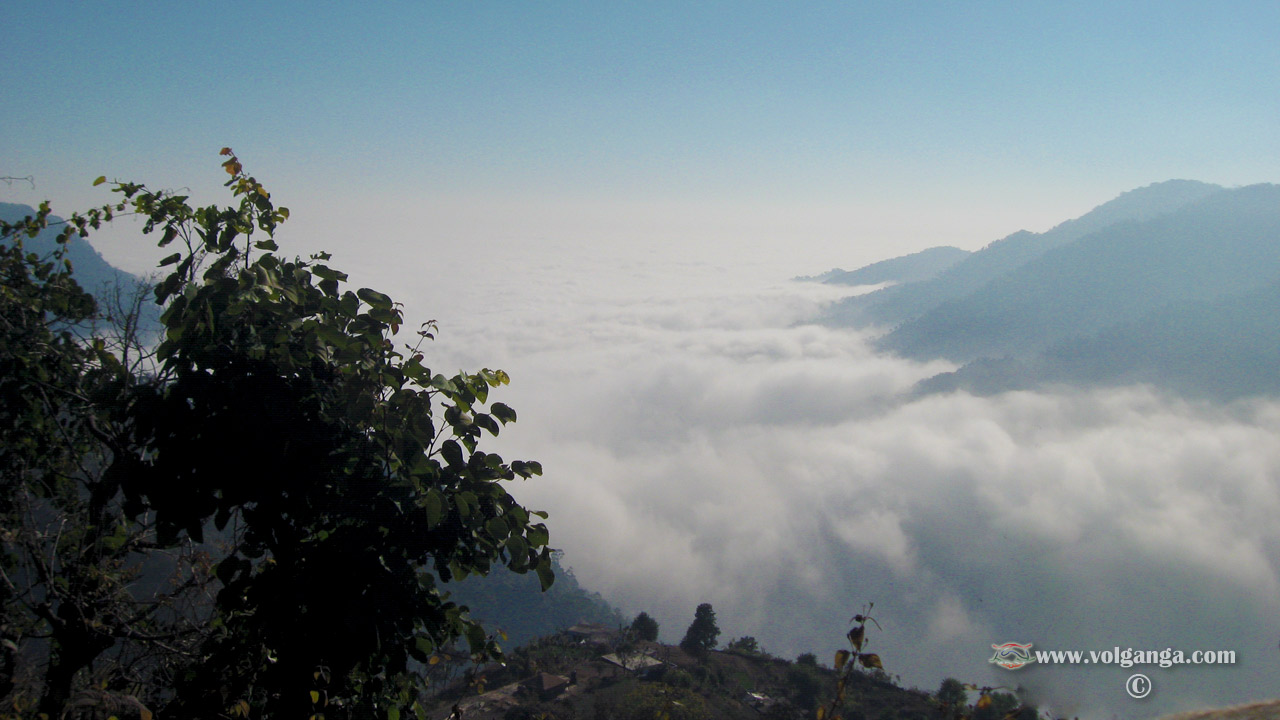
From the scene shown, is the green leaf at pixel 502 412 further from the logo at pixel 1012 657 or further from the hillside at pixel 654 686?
the hillside at pixel 654 686

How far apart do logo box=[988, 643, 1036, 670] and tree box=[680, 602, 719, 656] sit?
3611 cm

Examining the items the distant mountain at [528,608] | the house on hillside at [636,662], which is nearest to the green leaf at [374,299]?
the house on hillside at [636,662]

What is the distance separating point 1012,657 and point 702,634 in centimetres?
3806

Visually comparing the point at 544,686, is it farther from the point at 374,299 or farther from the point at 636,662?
the point at 374,299

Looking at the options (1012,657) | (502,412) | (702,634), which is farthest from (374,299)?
(702,634)

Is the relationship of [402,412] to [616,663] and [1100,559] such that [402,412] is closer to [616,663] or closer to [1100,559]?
[616,663]

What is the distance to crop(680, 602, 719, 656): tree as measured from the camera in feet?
124

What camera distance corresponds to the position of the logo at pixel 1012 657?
373 centimetres

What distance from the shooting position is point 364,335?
95.4 inches

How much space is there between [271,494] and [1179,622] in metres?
163

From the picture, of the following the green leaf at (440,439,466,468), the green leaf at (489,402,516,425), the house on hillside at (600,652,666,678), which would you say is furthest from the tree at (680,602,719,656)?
the green leaf at (440,439,466,468)

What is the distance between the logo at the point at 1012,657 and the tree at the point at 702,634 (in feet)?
118

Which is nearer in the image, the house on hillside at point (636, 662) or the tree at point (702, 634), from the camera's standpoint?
the house on hillside at point (636, 662)

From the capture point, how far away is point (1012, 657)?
3723 mm
